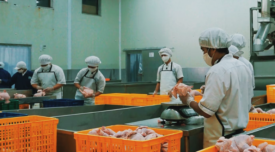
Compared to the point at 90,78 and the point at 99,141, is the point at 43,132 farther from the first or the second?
the point at 90,78

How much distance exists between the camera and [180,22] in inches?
399

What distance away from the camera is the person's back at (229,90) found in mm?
1963

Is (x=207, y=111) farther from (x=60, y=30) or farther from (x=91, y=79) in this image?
(x=60, y=30)

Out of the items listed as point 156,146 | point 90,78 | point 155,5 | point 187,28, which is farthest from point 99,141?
point 155,5

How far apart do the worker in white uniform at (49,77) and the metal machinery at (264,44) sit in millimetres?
4101

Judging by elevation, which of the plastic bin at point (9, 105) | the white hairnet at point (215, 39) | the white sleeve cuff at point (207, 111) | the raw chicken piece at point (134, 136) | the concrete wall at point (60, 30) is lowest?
the plastic bin at point (9, 105)

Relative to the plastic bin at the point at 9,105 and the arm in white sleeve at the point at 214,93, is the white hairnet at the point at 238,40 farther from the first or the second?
the plastic bin at the point at 9,105

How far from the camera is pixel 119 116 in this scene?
10.7ft

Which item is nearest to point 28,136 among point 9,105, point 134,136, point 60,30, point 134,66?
point 134,136

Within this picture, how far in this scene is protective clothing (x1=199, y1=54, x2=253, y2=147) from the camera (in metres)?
1.96

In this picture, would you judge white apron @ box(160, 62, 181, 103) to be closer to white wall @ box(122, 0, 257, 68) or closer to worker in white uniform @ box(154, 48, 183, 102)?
worker in white uniform @ box(154, 48, 183, 102)

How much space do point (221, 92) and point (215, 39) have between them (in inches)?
13.4

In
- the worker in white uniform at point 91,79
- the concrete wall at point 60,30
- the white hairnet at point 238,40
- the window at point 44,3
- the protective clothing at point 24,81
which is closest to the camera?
the white hairnet at point 238,40

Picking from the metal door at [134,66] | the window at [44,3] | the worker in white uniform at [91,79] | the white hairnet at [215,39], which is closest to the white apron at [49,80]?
the worker in white uniform at [91,79]
